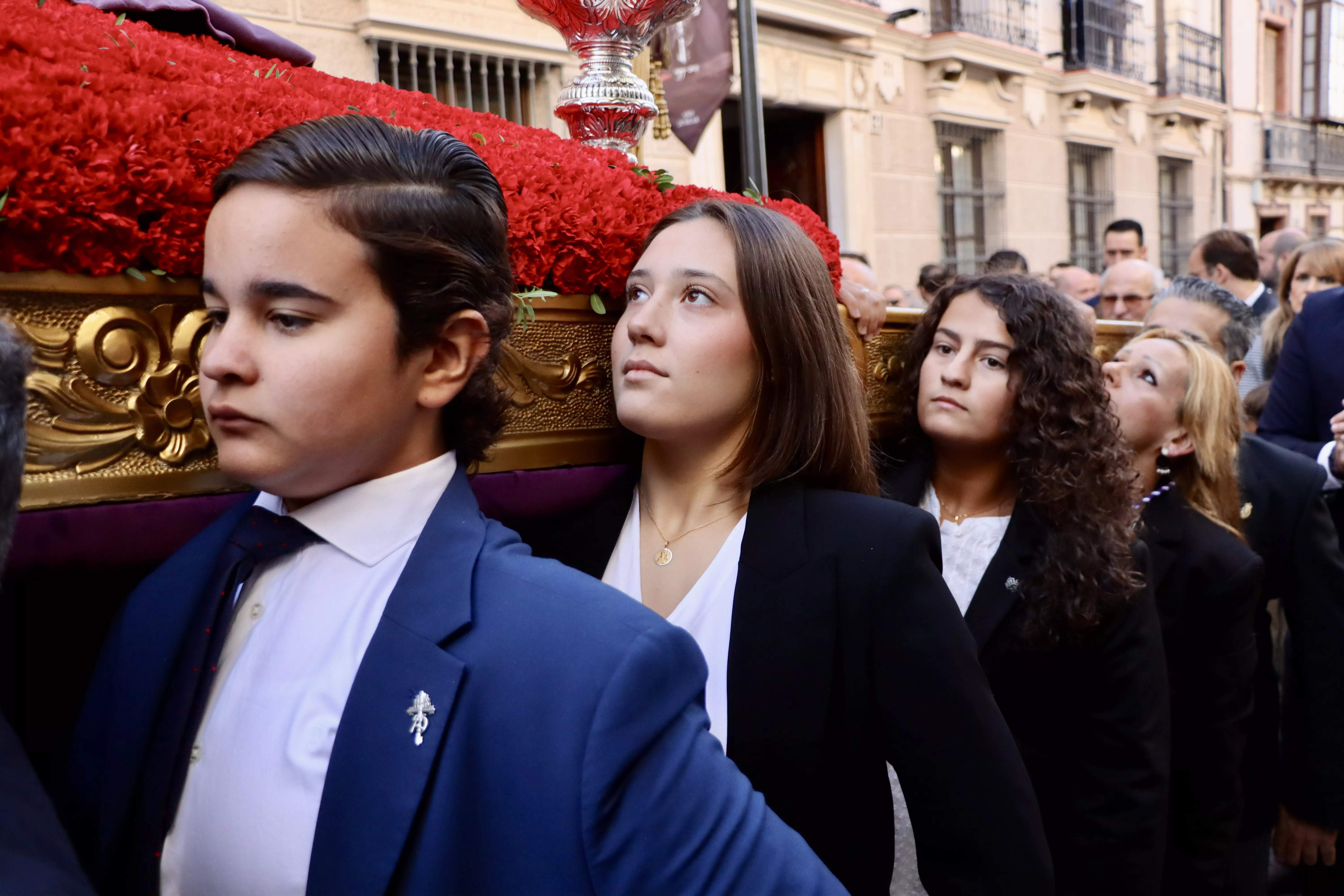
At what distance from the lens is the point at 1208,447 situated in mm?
2682

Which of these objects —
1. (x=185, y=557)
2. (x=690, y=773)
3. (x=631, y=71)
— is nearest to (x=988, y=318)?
(x=631, y=71)

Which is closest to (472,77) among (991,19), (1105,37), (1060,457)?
(1060,457)

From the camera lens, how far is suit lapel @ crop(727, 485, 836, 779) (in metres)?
1.44

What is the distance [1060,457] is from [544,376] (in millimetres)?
1117

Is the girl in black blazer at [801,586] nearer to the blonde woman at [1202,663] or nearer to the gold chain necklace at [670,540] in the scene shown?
the gold chain necklace at [670,540]

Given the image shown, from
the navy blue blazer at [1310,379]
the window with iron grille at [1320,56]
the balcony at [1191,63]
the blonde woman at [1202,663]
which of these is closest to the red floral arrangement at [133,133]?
the blonde woman at [1202,663]

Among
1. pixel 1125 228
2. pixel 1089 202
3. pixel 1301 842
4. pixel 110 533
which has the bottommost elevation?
pixel 1301 842

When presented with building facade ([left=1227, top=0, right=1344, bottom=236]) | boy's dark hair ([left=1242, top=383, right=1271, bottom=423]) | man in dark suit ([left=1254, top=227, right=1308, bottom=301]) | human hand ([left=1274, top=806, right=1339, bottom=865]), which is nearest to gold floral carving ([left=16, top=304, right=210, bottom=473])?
human hand ([left=1274, top=806, right=1339, bottom=865])

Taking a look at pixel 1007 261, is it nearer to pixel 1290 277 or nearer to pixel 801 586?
pixel 1290 277

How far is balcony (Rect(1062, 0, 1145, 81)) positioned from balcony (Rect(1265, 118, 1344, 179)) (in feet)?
16.0

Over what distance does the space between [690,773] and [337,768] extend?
303mm

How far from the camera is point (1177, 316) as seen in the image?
11.7ft

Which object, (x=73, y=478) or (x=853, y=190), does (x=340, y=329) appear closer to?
(x=73, y=478)

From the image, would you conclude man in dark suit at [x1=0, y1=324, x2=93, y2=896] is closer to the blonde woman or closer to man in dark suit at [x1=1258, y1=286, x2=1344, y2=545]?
the blonde woman
